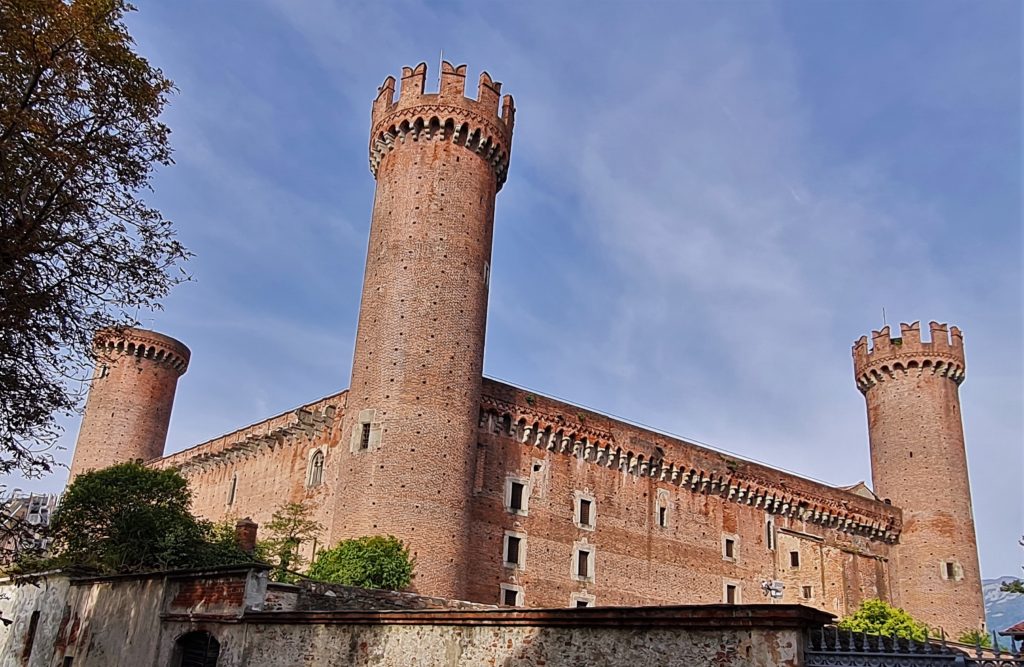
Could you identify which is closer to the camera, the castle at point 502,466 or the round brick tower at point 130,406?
the castle at point 502,466

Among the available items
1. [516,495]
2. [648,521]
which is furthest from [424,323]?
[648,521]

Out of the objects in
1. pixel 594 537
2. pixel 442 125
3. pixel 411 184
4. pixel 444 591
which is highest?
pixel 442 125

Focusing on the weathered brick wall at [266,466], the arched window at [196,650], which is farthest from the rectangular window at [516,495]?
the arched window at [196,650]

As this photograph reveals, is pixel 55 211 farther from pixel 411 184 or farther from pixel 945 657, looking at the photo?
pixel 411 184

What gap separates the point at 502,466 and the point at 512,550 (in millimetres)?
2541

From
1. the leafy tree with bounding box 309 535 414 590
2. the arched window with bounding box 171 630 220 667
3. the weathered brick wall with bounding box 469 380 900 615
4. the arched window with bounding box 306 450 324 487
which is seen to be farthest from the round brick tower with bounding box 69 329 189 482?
the arched window with bounding box 171 630 220 667

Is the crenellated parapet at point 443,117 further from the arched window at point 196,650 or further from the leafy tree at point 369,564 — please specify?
the arched window at point 196,650

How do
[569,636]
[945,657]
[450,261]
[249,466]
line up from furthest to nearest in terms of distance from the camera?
[249,466] → [450,261] → [569,636] → [945,657]

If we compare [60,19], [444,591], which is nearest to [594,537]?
[444,591]

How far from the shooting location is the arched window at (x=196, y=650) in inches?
536

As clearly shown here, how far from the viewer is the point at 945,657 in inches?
255

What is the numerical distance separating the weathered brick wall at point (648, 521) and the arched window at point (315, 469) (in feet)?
17.8

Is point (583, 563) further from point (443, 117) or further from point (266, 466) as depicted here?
point (443, 117)

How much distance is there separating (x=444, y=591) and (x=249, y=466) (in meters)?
13.0
